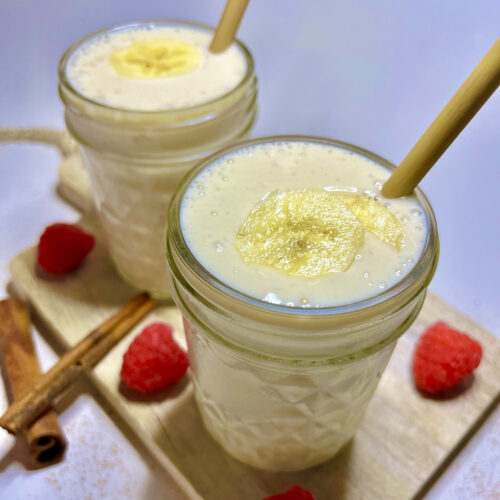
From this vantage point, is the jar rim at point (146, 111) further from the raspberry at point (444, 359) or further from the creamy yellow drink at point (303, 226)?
the raspberry at point (444, 359)

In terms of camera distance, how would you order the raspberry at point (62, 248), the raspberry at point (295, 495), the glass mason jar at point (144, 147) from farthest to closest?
the raspberry at point (62, 248) → the glass mason jar at point (144, 147) → the raspberry at point (295, 495)

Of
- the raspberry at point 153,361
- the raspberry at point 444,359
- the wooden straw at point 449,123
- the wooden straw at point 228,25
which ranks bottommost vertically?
the raspberry at point 153,361

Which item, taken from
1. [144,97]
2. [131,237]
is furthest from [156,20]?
[131,237]

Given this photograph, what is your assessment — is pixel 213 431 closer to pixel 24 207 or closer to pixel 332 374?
pixel 332 374

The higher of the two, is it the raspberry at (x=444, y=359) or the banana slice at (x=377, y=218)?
the banana slice at (x=377, y=218)

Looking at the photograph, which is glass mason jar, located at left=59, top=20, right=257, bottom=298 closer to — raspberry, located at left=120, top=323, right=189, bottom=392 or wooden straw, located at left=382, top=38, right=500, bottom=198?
raspberry, located at left=120, top=323, right=189, bottom=392

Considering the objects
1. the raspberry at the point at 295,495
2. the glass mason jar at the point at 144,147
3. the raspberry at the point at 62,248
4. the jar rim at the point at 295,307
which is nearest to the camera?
the jar rim at the point at 295,307

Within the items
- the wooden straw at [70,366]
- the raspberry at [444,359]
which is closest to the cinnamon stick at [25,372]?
the wooden straw at [70,366]
